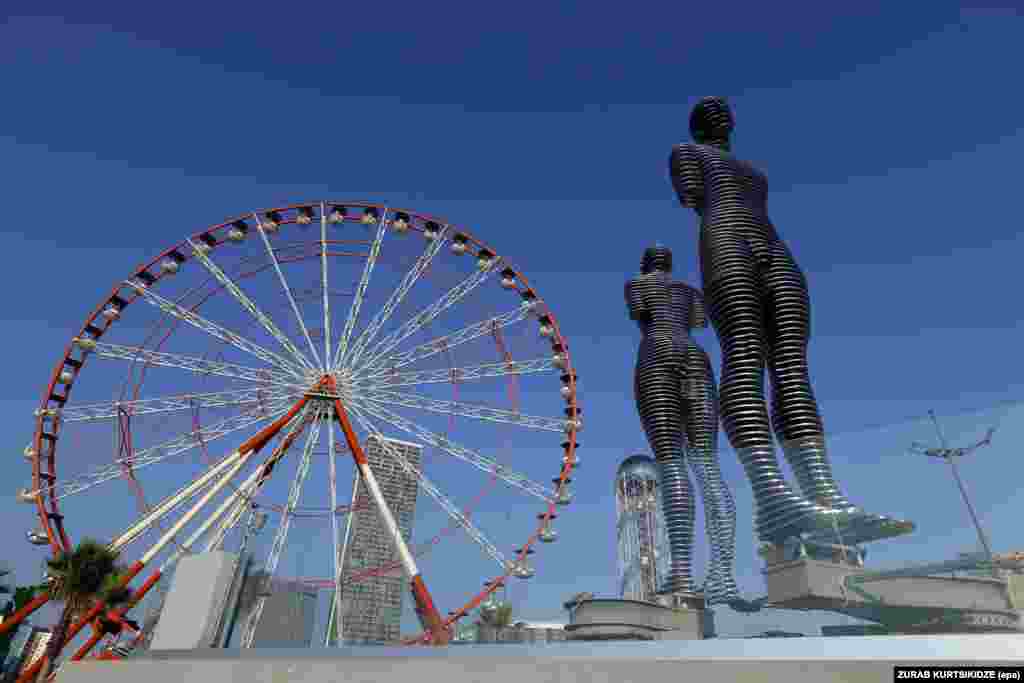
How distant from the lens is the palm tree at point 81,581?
73.3 feet

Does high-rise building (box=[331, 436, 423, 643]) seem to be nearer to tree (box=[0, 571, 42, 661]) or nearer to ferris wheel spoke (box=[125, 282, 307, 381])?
ferris wheel spoke (box=[125, 282, 307, 381])

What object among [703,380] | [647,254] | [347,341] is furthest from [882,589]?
[647,254]

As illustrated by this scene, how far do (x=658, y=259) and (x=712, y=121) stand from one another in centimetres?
1138

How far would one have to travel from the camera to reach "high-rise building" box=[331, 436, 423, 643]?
23078mm

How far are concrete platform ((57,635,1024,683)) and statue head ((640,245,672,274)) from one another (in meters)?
40.5

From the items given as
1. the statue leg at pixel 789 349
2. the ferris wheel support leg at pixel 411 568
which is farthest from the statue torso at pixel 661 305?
the ferris wheel support leg at pixel 411 568

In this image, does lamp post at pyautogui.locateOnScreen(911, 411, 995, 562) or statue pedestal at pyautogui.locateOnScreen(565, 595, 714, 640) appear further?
statue pedestal at pyautogui.locateOnScreen(565, 595, 714, 640)

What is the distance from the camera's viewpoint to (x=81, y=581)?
881 inches

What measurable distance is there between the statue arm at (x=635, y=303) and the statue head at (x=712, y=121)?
10607 millimetres

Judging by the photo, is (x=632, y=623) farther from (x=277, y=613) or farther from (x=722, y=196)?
(x=722, y=196)

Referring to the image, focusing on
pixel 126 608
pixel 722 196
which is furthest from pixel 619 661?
pixel 722 196

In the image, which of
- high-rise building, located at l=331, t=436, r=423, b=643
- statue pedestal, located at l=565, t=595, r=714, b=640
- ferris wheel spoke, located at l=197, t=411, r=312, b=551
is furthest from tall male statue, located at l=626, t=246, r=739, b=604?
ferris wheel spoke, located at l=197, t=411, r=312, b=551

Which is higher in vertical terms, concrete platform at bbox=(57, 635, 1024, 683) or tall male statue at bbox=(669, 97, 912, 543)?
tall male statue at bbox=(669, 97, 912, 543)

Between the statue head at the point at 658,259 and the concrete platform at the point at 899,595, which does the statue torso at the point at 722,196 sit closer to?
the statue head at the point at 658,259
